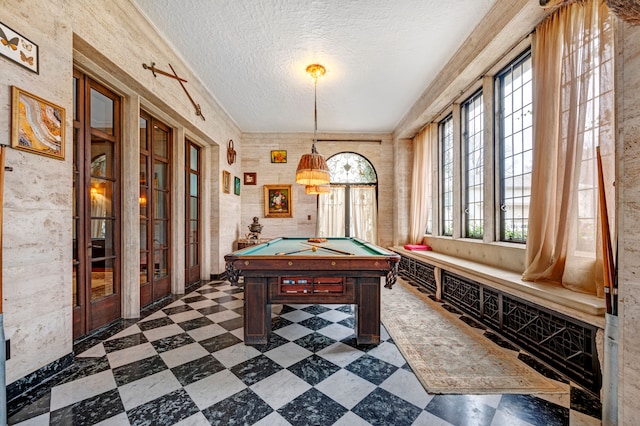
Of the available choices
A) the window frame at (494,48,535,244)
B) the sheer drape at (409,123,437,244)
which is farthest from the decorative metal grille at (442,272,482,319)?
the sheer drape at (409,123,437,244)

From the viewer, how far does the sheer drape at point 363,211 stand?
6.63 meters

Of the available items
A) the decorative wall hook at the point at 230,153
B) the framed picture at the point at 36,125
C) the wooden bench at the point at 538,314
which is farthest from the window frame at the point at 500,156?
the decorative wall hook at the point at 230,153

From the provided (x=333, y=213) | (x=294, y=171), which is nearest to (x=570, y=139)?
(x=333, y=213)

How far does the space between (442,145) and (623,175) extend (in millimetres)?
4018

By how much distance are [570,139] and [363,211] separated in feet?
15.1

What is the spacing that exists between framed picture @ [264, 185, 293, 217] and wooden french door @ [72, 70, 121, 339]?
364cm

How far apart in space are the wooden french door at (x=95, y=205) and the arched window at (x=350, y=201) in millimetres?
4375

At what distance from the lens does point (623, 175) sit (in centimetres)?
142

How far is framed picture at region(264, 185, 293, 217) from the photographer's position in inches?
256

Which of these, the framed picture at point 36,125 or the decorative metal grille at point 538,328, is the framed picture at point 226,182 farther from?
the decorative metal grille at point 538,328

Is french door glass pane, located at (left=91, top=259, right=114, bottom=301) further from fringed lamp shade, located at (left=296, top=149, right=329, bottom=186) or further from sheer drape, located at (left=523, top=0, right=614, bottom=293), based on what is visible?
sheer drape, located at (left=523, top=0, right=614, bottom=293)

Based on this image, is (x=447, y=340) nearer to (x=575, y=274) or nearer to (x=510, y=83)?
(x=575, y=274)

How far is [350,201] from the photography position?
6.66 m

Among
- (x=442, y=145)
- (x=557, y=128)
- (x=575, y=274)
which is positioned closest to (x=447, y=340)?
(x=575, y=274)
